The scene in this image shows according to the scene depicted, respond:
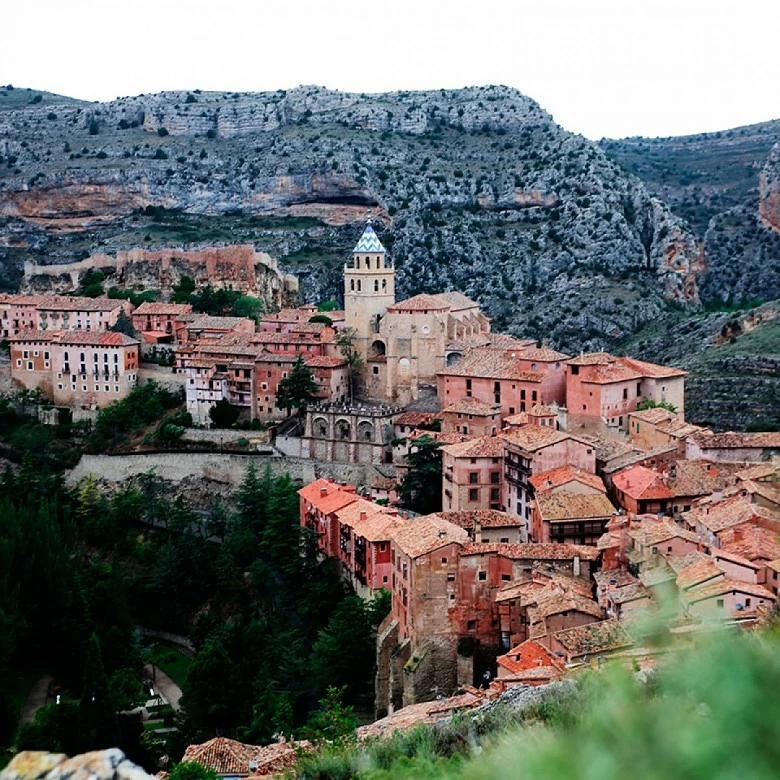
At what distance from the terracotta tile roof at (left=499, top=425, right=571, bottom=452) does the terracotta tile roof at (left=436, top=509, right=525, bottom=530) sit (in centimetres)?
199

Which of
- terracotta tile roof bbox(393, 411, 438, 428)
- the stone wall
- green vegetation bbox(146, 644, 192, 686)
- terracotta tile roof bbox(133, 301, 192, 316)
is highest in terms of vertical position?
terracotta tile roof bbox(133, 301, 192, 316)

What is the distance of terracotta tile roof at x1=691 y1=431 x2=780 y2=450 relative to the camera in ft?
110

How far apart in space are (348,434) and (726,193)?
61047mm

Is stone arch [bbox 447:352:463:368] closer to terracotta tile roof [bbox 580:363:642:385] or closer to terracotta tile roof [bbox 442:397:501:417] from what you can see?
terracotta tile roof [bbox 442:397:501:417]

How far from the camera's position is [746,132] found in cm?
10712

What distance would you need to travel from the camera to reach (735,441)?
33719 mm

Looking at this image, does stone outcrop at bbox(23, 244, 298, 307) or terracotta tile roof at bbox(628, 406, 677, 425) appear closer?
terracotta tile roof at bbox(628, 406, 677, 425)

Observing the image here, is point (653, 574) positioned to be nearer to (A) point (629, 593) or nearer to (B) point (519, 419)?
(A) point (629, 593)

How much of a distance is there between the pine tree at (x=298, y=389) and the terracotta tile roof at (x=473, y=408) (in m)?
5.32

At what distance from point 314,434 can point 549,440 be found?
11149mm

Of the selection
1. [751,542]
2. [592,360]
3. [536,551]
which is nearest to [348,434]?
[592,360]

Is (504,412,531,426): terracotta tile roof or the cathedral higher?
the cathedral

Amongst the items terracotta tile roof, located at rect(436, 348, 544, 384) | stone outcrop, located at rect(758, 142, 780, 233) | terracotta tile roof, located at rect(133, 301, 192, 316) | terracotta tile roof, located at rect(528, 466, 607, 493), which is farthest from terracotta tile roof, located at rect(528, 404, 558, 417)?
stone outcrop, located at rect(758, 142, 780, 233)

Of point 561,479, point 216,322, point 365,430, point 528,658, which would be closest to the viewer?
point 528,658
